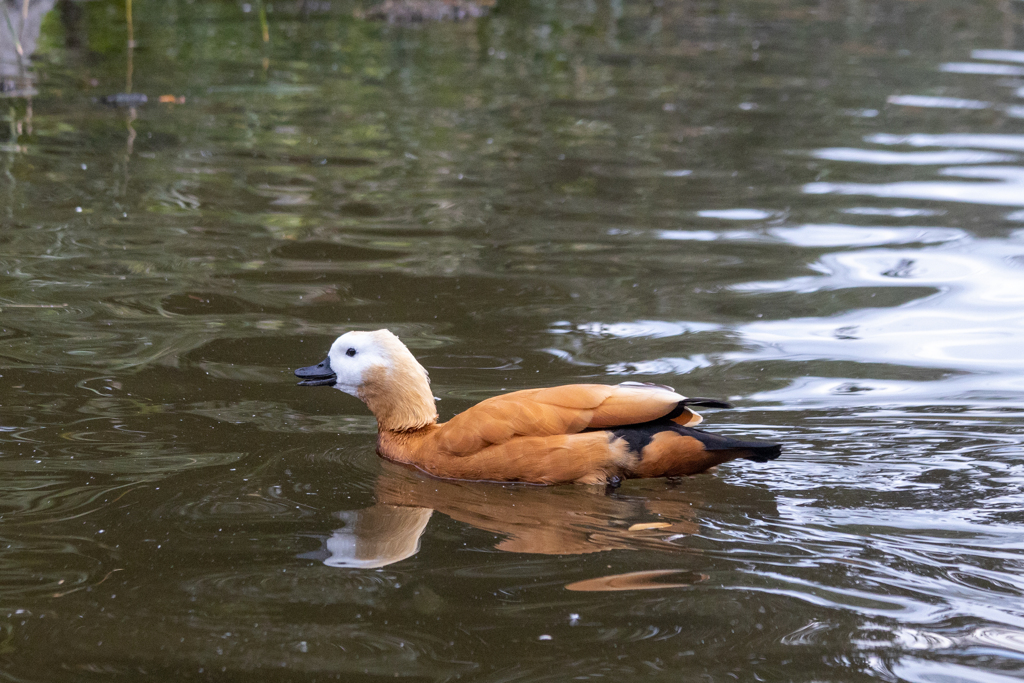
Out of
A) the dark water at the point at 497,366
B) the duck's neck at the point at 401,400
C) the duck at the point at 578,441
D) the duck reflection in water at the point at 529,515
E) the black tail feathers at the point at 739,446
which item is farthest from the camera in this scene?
the duck's neck at the point at 401,400

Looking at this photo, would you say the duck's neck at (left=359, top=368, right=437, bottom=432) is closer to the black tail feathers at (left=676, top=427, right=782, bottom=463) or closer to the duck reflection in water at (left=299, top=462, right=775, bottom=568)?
the duck reflection in water at (left=299, top=462, right=775, bottom=568)

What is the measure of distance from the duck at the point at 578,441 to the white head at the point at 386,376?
0.34ft

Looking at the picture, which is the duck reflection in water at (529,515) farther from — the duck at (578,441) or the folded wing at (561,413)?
the folded wing at (561,413)

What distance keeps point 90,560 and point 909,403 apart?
144 inches

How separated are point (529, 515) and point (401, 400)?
94 centimetres

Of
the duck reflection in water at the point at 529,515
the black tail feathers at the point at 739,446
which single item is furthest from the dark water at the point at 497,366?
the black tail feathers at the point at 739,446

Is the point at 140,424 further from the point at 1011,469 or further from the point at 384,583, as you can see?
the point at 1011,469

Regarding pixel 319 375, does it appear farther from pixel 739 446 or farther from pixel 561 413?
pixel 739 446

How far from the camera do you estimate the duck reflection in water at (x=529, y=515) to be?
4000 millimetres

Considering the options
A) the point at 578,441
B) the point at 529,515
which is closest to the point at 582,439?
the point at 578,441

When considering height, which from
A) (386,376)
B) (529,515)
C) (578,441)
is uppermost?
(386,376)

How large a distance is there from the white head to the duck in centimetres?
10

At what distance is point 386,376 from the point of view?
5008mm

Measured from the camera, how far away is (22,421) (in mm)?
4992
